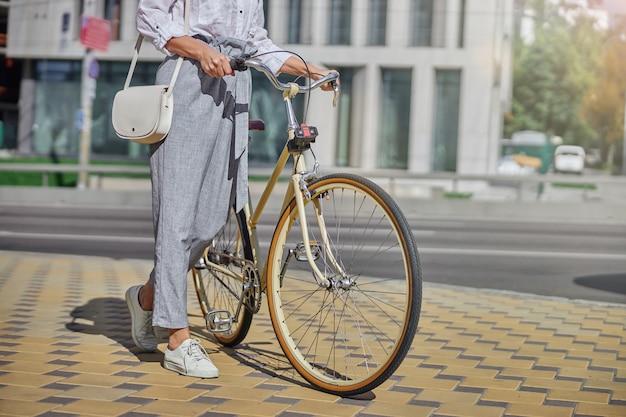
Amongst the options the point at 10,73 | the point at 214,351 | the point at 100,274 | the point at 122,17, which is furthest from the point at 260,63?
the point at 10,73

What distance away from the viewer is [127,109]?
416cm

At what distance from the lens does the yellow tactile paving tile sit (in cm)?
356

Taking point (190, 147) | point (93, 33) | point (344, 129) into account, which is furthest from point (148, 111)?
point (344, 129)

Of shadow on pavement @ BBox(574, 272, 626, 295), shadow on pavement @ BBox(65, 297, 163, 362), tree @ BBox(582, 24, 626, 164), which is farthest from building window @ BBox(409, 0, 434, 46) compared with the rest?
shadow on pavement @ BBox(65, 297, 163, 362)

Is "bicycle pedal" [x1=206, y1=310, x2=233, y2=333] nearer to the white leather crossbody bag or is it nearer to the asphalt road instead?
the asphalt road

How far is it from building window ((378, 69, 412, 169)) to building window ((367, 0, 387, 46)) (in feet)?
3.13

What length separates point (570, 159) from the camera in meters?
44.8

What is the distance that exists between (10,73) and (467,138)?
51.9 feet

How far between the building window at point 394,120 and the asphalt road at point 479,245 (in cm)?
1313

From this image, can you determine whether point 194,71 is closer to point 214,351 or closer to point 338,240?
point 338,240

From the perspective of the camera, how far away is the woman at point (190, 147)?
160 inches

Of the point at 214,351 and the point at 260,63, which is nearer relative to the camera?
the point at 260,63

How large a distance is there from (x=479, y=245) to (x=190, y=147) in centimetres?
902

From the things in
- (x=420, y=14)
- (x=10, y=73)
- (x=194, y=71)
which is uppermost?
(x=420, y=14)
